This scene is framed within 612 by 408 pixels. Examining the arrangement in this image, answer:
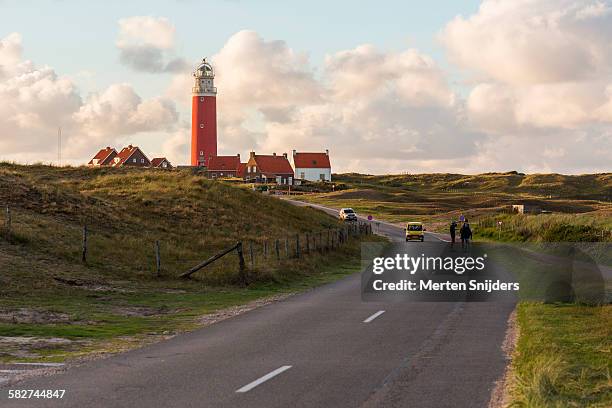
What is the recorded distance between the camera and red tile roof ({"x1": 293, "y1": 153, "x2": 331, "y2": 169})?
166m

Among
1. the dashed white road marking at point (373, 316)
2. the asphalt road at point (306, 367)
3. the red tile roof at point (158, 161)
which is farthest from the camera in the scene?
the red tile roof at point (158, 161)

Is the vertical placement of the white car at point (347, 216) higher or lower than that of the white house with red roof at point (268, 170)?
lower

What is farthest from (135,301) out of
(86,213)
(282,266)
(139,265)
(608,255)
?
(608,255)

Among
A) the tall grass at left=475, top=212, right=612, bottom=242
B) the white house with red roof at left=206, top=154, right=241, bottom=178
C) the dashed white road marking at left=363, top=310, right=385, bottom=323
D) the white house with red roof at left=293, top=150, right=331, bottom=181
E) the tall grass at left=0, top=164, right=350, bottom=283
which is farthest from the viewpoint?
the white house with red roof at left=293, top=150, right=331, bottom=181

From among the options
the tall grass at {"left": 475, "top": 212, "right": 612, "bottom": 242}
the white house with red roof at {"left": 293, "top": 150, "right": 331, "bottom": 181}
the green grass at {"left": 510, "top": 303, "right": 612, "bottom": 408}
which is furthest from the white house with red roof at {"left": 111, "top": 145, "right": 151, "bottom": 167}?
the green grass at {"left": 510, "top": 303, "right": 612, "bottom": 408}

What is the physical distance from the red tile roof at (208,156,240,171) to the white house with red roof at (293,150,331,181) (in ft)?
37.9

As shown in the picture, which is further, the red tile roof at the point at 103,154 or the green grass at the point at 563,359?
the red tile roof at the point at 103,154

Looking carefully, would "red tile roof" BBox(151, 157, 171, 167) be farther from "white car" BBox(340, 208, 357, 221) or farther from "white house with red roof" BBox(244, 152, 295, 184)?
"white car" BBox(340, 208, 357, 221)

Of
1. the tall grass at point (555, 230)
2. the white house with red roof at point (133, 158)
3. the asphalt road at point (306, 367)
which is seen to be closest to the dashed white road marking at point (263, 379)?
the asphalt road at point (306, 367)

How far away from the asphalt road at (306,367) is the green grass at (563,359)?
49 centimetres

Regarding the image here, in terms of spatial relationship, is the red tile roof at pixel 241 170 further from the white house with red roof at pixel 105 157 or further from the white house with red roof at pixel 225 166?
the white house with red roof at pixel 105 157

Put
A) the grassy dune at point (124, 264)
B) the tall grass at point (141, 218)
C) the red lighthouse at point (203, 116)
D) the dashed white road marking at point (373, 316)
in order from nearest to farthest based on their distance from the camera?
1. the grassy dune at point (124, 264)
2. the dashed white road marking at point (373, 316)
3. the tall grass at point (141, 218)
4. the red lighthouse at point (203, 116)

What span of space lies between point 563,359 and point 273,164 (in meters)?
147

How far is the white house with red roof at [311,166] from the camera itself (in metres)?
166
